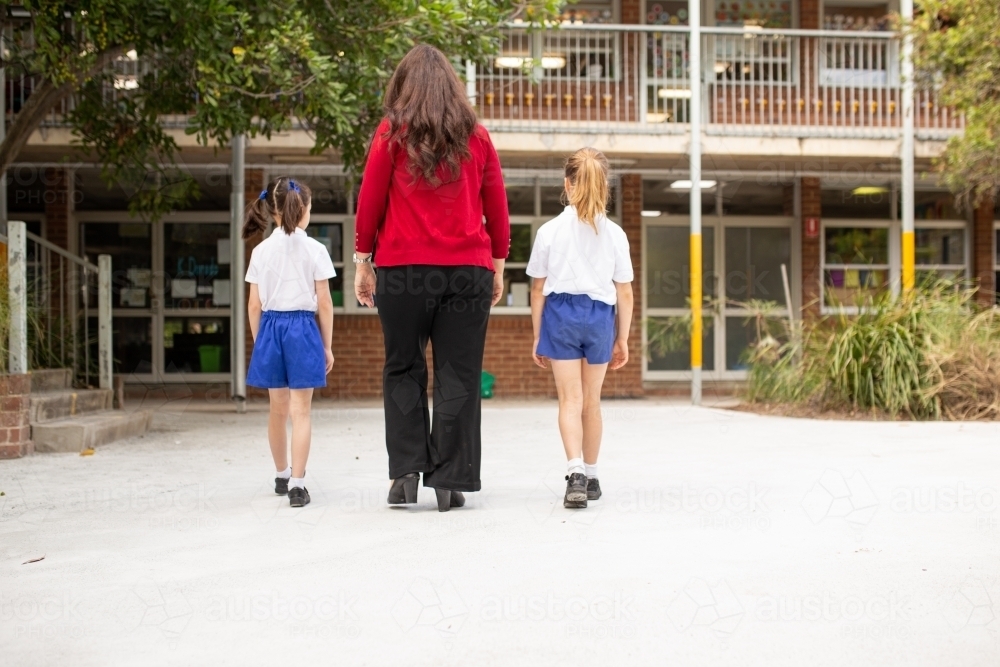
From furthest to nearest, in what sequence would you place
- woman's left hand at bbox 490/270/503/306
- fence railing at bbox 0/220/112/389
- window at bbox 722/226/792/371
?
window at bbox 722/226/792/371, fence railing at bbox 0/220/112/389, woman's left hand at bbox 490/270/503/306

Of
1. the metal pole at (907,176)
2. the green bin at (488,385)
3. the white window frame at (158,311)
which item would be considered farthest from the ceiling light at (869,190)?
the white window frame at (158,311)

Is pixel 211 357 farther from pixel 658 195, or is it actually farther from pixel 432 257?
pixel 432 257

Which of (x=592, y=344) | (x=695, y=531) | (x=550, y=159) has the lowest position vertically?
(x=695, y=531)

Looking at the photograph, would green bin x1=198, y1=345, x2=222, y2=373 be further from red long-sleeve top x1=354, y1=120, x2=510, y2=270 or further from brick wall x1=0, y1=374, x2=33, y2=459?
red long-sleeve top x1=354, y1=120, x2=510, y2=270

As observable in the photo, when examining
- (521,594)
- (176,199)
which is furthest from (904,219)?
(521,594)

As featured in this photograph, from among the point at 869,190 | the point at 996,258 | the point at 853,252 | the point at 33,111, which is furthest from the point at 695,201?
the point at 33,111

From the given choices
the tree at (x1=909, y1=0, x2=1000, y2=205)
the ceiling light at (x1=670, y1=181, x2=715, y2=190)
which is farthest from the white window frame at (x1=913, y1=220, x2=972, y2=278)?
the tree at (x1=909, y1=0, x2=1000, y2=205)

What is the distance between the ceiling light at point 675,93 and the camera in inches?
536

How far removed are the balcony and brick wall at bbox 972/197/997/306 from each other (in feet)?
6.67

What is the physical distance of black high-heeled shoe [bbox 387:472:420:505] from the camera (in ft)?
14.6

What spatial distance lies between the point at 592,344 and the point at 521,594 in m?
1.77

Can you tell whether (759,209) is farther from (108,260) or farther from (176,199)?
(108,260)

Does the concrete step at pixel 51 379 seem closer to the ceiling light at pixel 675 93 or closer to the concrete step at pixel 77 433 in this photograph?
the concrete step at pixel 77 433

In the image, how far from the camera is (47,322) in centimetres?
848
